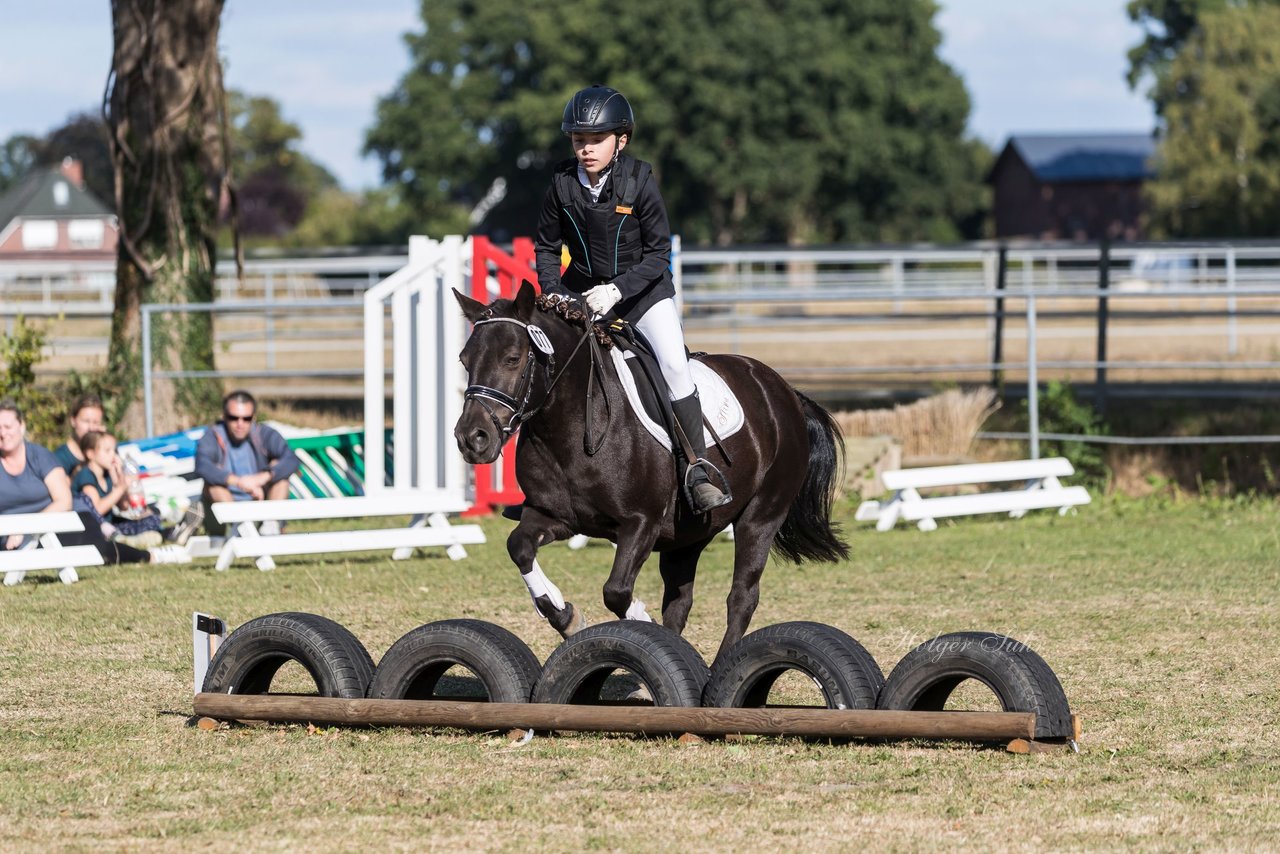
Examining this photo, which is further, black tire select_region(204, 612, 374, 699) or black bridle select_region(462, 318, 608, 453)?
black tire select_region(204, 612, 374, 699)

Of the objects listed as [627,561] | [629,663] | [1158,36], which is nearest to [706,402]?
[627,561]

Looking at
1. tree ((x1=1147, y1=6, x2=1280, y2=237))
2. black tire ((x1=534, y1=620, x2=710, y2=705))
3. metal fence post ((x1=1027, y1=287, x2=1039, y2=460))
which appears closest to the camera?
black tire ((x1=534, y1=620, x2=710, y2=705))

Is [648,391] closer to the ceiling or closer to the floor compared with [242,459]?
closer to the ceiling

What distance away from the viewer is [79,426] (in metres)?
11.7

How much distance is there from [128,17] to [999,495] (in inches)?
367

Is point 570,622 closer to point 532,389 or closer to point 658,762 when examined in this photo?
point 532,389

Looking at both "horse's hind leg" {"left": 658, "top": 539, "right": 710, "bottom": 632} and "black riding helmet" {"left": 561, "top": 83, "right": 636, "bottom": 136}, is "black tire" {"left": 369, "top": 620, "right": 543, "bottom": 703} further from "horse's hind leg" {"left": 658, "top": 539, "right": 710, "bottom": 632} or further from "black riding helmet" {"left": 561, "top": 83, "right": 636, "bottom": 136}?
"black riding helmet" {"left": 561, "top": 83, "right": 636, "bottom": 136}

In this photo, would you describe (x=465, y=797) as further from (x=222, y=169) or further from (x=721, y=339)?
(x=721, y=339)

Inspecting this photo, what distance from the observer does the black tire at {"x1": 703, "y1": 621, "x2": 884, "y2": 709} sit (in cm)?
573

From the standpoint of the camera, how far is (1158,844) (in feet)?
14.5

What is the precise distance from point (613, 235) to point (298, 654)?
213cm

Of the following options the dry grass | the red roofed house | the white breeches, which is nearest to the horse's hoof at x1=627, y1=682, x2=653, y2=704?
the white breeches

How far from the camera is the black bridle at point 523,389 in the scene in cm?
589

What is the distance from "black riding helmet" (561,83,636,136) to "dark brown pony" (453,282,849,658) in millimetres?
727
